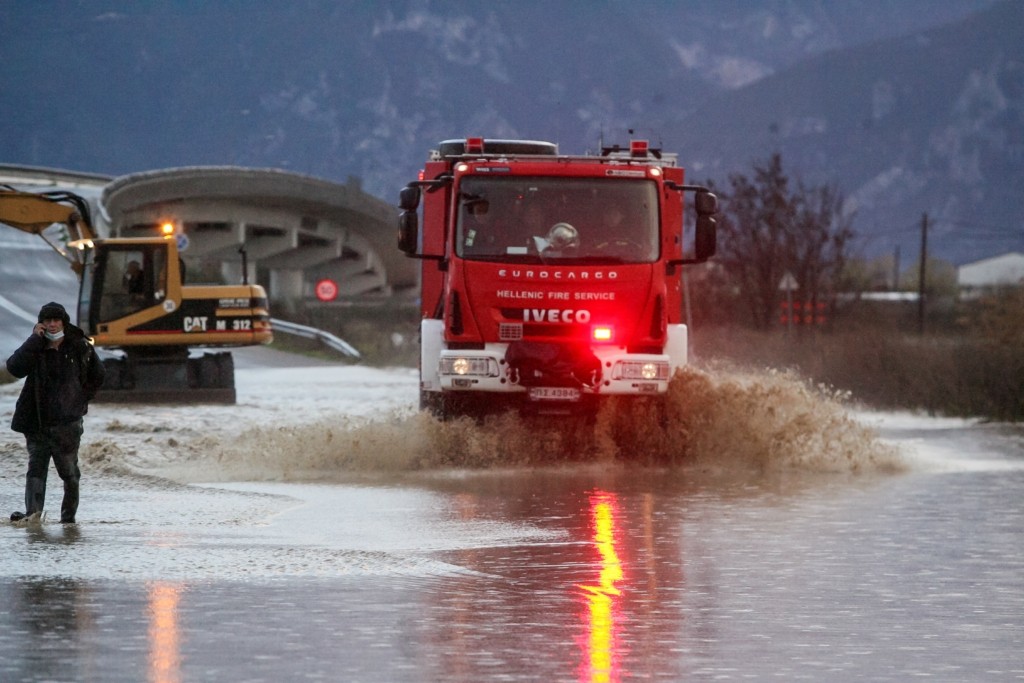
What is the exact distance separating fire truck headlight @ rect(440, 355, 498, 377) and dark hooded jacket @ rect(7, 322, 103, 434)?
5825 mm

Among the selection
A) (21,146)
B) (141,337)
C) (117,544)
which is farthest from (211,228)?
(21,146)

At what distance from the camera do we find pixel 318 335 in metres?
60.6

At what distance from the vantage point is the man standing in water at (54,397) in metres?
13.5

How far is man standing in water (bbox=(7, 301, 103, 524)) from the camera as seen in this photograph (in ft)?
44.3

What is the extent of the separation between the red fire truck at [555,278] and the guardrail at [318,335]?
1475 inches

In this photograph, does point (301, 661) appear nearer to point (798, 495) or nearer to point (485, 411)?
point (798, 495)

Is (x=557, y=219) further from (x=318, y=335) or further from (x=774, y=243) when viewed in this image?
(x=774, y=243)

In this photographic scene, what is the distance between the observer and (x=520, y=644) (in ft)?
29.3

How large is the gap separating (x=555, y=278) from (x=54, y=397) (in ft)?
21.9

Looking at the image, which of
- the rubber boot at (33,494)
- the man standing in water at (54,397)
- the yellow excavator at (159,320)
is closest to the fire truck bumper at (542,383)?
the man standing in water at (54,397)

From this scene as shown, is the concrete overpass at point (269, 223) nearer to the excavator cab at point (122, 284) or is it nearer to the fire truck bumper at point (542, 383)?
the excavator cab at point (122, 284)

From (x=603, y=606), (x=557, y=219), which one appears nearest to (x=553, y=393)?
(x=557, y=219)

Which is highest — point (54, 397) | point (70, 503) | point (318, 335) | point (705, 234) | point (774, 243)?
point (774, 243)

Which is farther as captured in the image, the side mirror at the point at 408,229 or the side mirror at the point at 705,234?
the side mirror at the point at 705,234
